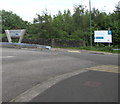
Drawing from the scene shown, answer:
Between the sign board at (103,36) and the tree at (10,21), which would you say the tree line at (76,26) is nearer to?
the sign board at (103,36)

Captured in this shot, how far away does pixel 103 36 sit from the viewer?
27891 millimetres

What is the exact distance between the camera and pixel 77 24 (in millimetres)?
32812

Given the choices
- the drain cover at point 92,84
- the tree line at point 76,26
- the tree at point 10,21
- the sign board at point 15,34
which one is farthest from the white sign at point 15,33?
the drain cover at point 92,84

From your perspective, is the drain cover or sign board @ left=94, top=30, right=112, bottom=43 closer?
the drain cover

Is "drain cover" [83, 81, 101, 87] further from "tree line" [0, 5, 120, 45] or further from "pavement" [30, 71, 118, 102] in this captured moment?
"tree line" [0, 5, 120, 45]

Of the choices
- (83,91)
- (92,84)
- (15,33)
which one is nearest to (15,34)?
(15,33)

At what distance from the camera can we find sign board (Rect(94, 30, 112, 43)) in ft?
90.1

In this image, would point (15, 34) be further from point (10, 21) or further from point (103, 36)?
point (10, 21)

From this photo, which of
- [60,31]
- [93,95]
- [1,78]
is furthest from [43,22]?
[93,95]

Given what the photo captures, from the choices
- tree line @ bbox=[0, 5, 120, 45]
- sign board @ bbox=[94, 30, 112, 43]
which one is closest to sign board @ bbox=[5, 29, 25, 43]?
tree line @ bbox=[0, 5, 120, 45]

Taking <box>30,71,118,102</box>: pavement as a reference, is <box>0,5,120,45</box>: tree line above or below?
above

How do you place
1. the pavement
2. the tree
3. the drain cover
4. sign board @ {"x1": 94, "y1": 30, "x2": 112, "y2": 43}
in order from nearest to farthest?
1. the pavement
2. the drain cover
3. sign board @ {"x1": 94, "y1": 30, "x2": 112, "y2": 43}
4. the tree

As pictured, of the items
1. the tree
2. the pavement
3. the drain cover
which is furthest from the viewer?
the tree

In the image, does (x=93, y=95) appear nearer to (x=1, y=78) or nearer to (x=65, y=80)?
(x=65, y=80)
